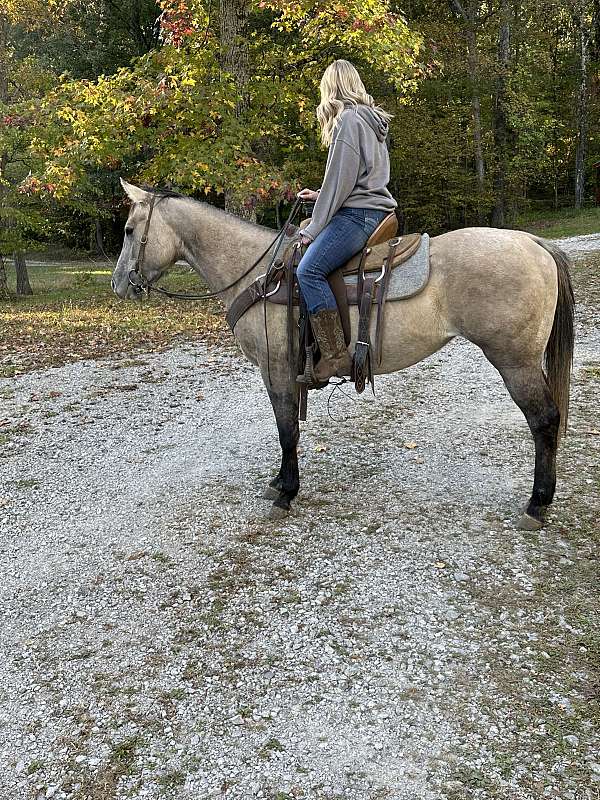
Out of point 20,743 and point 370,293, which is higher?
point 370,293

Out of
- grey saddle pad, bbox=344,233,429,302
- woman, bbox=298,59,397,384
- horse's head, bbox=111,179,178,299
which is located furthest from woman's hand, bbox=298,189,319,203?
horse's head, bbox=111,179,178,299

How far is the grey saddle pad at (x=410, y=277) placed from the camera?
167 inches

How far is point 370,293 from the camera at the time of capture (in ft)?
14.1

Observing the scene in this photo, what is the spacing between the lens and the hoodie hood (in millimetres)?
4043

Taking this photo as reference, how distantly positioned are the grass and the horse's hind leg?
24.0 feet

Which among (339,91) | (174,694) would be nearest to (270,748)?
(174,694)

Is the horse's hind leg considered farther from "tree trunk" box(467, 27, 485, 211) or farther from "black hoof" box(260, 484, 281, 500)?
"tree trunk" box(467, 27, 485, 211)

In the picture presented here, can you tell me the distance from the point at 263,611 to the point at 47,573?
153 cm

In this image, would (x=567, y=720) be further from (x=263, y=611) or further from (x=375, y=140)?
(x=375, y=140)

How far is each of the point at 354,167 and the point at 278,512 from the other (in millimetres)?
2438

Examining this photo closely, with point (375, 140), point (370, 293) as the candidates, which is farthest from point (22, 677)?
point (375, 140)

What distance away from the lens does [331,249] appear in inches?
165

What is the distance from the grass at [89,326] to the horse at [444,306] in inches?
213

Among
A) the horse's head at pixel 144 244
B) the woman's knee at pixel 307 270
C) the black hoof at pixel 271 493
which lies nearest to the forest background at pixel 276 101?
the woman's knee at pixel 307 270
